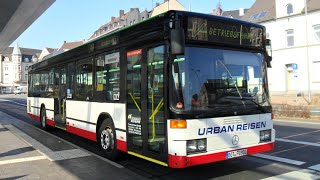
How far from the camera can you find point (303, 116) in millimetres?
18469

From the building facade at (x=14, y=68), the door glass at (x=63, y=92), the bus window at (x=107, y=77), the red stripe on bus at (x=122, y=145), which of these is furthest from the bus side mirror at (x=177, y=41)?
the building facade at (x=14, y=68)

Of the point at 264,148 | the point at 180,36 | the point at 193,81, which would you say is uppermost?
the point at 180,36

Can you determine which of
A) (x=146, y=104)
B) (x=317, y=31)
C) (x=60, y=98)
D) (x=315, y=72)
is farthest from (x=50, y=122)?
(x=317, y=31)

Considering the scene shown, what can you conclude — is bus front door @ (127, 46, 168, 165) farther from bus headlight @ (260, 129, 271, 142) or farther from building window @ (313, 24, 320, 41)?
building window @ (313, 24, 320, 41)

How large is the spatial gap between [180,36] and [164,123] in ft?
5.05

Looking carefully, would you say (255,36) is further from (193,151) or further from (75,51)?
(75,51)

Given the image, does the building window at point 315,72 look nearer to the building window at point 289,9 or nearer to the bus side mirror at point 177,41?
the building window at point 289,9

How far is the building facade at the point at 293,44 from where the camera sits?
36906 mm

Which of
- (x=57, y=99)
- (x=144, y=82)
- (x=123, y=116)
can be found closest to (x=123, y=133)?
(x=123, y=116)

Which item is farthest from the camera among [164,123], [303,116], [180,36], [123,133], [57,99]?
[303,116]

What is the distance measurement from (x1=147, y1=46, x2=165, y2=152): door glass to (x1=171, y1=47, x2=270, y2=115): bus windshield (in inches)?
16.0

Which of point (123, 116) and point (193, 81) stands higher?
point (193, 81)

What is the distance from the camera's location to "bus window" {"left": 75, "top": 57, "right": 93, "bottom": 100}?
9.86m

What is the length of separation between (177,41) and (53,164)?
13.3 ft
